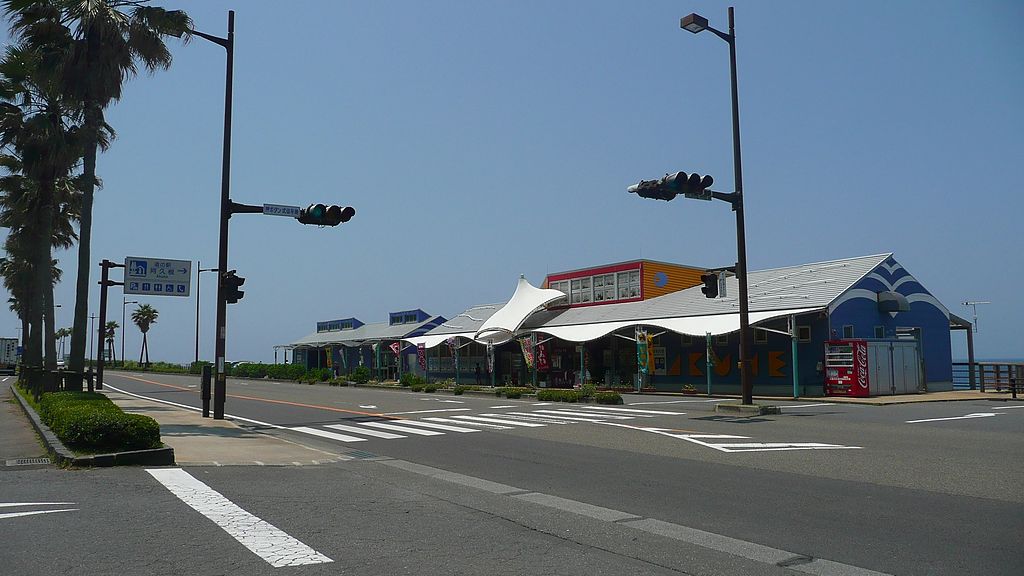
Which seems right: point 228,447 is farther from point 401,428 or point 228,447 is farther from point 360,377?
point 360,377

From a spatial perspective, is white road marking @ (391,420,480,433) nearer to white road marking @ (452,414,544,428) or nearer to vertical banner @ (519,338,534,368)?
white road marking @ (452,414,544,428)

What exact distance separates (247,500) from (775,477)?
6.54 metres

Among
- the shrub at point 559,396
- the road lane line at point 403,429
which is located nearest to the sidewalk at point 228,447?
the road lane line at point 403,429

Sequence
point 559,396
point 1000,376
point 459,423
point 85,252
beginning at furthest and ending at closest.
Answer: point 1000,376 < point 559,396 < point 85,252 < point 459,423

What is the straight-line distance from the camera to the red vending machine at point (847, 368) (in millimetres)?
28219

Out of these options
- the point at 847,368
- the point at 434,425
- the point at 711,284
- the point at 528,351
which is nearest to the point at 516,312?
the point at 528,351

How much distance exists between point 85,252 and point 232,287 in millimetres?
7167

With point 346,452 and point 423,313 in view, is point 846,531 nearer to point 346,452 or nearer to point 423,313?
point 346,452

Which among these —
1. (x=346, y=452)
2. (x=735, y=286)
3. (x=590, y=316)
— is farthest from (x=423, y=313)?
(x=346, y=452)

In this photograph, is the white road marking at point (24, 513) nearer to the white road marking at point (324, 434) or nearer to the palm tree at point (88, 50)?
the white road marking at point (324, 434)

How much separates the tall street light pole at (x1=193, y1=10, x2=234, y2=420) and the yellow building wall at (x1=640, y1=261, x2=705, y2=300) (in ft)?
91.1

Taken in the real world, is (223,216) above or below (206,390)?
above

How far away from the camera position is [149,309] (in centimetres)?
10912

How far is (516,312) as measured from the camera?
45375mm
